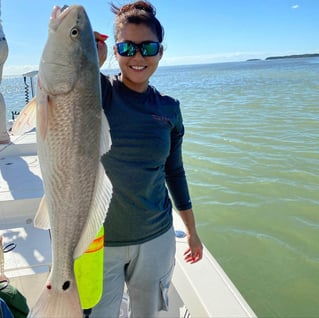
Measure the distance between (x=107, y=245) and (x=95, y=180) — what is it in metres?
0.60

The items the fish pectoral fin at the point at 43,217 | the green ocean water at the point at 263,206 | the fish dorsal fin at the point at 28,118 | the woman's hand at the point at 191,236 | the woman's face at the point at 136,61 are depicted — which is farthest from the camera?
the green ocean water at the point at 263,206

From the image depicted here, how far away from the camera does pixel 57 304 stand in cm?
163

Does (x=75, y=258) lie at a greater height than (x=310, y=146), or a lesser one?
greater

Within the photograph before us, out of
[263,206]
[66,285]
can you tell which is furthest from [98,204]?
[263,206]

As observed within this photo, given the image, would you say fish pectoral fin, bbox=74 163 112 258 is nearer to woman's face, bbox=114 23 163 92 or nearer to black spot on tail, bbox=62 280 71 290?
black spot on tail, bbox=62 280 71 290

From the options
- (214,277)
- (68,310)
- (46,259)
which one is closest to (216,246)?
(214,277)

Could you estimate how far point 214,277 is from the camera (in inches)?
114

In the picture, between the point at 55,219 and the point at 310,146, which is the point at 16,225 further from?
the point at 310,146

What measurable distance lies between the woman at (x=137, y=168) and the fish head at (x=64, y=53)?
0.39 m

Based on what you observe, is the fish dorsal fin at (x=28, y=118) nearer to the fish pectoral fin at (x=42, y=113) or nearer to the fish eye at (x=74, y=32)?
the fish pectoral fin at (x=42, y=113)

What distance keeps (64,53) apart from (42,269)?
6.69ft

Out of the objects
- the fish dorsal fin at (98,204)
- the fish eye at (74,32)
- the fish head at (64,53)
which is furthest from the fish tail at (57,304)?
the fish eye at (74,32)

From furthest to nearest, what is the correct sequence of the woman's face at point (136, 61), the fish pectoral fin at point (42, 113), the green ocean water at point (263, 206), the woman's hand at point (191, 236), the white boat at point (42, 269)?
the green ocean water at point (263, 206)
the white boat at point (42, 269)
the woman's hand at point (191, 236)
the woman's face at point (136, 61)
the fish pectoral fin at point (42, 113)

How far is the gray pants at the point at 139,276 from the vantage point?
2.01m
